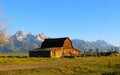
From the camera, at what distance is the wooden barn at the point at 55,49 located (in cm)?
10738

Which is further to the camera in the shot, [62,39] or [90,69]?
[62,39]

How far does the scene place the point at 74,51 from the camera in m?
120

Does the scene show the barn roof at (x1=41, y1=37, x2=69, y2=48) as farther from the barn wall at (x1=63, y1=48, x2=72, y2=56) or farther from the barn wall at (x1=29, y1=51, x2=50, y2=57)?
the barn wall at (x1=29, y1=51, x2=50, y2=57)

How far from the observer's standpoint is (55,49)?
108 meters

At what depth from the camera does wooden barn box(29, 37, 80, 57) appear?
107 meters

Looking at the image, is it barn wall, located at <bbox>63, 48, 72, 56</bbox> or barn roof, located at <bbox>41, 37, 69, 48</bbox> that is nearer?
barn wall, located at <bbox>63, 48, 72, 56</bbox>

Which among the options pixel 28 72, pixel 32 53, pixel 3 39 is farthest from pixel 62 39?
pixel 28 72

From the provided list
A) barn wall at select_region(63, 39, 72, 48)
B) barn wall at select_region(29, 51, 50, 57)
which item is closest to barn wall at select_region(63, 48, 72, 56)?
barn wall at select_region(63, 39, 72, 48)

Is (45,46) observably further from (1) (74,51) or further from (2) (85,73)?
(2) (85,73)

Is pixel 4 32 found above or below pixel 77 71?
above

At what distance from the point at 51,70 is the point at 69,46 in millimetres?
74318

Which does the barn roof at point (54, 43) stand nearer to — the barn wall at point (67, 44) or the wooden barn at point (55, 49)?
the wooden barn at point (55, 49)

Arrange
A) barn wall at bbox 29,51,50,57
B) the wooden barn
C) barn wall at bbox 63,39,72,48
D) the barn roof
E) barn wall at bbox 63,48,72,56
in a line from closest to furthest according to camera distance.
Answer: barn wall at bbox 29,51,50,57 → the wooden barn → barn wall at bbox 63,48,72,56 → the barn roof → barn wall at bbox 63,39,72,48

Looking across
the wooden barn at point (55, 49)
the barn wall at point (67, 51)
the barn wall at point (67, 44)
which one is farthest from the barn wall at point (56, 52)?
the barn wall at point (67, 44)
